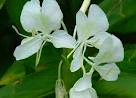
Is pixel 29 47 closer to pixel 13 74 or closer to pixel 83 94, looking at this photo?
pixel 83 94

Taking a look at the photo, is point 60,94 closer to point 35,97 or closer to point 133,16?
point 35,97

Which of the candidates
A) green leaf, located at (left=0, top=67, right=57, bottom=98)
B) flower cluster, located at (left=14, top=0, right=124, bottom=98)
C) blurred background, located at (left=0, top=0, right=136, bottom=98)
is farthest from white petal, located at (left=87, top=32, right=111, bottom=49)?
green leaf, located at (left=0, top=67, right=57, bottom=98)

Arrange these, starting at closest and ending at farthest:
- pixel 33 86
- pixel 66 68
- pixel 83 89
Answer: pixel 83 89 < pixel 66 68 < pixel 33 86

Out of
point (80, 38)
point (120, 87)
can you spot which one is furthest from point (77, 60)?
point (120, 87)

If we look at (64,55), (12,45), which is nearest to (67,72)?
(64,55)

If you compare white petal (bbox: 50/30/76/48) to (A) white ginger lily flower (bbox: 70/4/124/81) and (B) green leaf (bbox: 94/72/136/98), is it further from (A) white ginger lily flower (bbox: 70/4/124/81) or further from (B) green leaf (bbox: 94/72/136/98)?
(B) green leaf (bbox: 94/72/136/98)

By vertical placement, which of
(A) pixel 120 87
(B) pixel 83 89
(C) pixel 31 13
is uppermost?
(C) pixel 31 13
